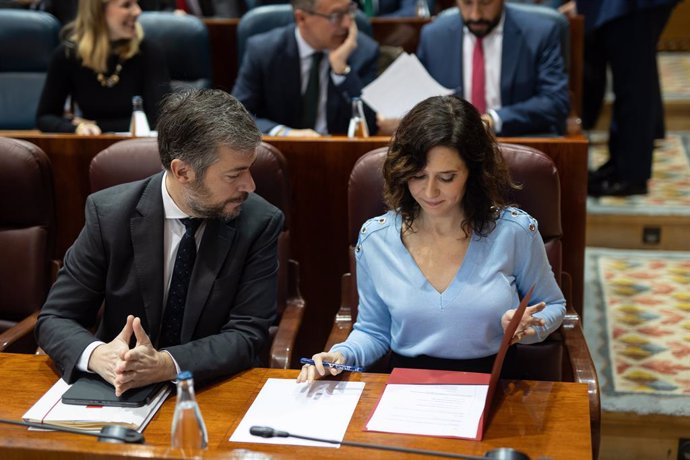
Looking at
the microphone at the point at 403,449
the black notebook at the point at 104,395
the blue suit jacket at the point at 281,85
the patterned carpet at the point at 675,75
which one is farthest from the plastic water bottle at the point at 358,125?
the patterned carpet at the point at 675,75

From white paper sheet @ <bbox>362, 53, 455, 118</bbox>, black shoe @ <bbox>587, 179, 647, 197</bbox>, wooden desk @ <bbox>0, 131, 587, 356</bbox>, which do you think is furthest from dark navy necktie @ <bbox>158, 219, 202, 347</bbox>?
black shoe @ <bbox>587, 179, 647, 197</bbox>

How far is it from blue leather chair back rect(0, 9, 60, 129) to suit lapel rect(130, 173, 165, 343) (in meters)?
1.99

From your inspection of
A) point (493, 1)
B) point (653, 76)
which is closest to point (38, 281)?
point (493, 1)

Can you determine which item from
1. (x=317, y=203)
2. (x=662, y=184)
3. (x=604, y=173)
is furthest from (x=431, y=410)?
(x=662, y=184)

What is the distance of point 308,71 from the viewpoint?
124 inches

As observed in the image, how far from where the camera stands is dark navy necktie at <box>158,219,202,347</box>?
1.89 meters

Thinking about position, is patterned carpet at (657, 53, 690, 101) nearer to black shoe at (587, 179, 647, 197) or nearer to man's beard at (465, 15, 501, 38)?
black shoe at (587, 179, 647, 197)

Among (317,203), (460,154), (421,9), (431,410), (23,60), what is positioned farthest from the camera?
(421,9)

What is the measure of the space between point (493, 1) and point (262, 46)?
2.49ft

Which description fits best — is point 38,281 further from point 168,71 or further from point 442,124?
point 168,71

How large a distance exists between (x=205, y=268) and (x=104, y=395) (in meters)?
0.34

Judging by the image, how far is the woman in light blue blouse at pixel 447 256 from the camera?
1.79 m

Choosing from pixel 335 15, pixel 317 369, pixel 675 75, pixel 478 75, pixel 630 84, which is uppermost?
pixel 335 15

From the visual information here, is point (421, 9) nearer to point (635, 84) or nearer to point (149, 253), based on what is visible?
point (635, 84)
